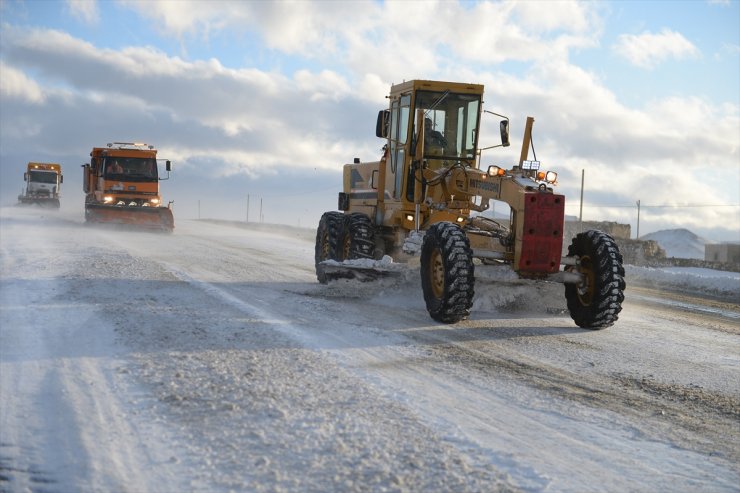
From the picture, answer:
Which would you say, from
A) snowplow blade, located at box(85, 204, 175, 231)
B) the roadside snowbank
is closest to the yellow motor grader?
the roadside snowbank

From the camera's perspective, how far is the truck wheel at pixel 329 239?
12.1 meters

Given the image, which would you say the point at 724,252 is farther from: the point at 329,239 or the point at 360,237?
the point at 360,237

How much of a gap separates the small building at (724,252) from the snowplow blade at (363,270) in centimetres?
2970

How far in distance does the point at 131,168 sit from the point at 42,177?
25.0 metres

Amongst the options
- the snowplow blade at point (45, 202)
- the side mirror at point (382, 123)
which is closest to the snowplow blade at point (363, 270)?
the side mirror at point (382, 123)

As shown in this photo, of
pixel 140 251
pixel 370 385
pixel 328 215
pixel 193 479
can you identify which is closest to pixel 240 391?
pixel 370 385

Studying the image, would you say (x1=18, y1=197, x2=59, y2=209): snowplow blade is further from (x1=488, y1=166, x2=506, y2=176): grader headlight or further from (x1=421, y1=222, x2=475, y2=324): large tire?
(x1=421, y1=222, x2=475, y2=324): large tire

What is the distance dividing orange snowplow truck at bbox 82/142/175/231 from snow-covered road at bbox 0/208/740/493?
16.4 metres

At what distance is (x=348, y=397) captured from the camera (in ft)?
15.3

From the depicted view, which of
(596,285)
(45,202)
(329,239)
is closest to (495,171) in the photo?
(596,285)

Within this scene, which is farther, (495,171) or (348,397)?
(495,171)

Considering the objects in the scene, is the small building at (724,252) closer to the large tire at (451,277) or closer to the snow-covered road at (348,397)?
the snow-covered road at (348,397)

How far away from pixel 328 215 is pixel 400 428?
8.79m

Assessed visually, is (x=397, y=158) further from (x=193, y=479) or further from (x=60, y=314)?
(x=193, y=479)
